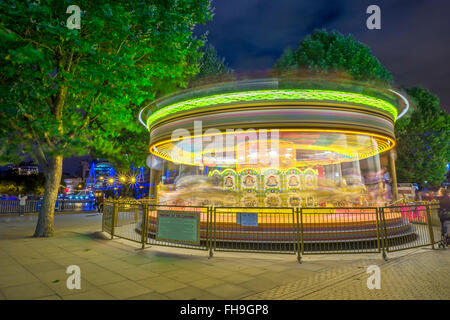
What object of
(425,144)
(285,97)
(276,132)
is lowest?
(276,132)

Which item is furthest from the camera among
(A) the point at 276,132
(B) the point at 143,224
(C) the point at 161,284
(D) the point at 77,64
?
(A) the point at 276,132

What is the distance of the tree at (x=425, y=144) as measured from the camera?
26078 millimetres

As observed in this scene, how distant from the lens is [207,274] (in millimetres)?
5230

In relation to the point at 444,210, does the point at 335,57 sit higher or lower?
higher

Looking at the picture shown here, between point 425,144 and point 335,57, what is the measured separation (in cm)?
1271

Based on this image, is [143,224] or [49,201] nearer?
[143,224]

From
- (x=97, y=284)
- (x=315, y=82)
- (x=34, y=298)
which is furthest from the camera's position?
(x=315, y=82)

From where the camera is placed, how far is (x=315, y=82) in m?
8.07

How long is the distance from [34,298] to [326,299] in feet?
14.1

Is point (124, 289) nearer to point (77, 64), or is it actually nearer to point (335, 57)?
point (77, 64)

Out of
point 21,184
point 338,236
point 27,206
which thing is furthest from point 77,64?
point 21,184

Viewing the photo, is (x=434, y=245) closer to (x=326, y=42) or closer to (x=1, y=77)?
(x=1, y=77)

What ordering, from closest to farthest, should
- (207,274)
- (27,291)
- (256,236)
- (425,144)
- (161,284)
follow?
(27,291) → (161,284) → (207,274) → (256,236) → (425,144)

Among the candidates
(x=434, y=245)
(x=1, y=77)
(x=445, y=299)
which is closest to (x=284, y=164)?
(x=434, y=245)
